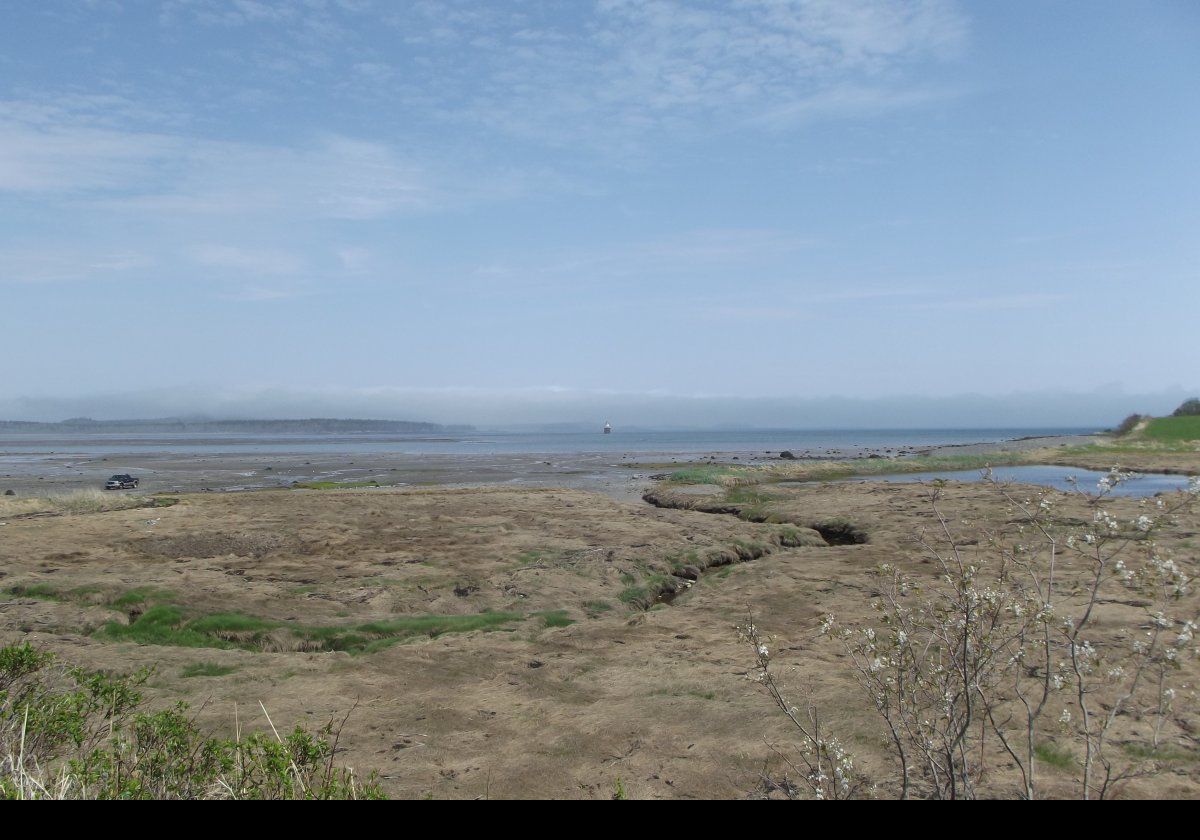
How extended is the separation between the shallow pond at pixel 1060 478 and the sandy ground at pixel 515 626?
15532 millimetres

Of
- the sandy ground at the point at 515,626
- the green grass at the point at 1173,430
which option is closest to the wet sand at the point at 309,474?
the sandy ground at the point at 515,626

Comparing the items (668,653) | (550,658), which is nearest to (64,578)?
(550,658)

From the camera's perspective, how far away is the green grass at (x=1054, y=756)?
25.7 feet

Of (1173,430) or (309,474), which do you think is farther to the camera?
(1173,430)

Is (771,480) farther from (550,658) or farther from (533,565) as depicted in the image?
(550,658)

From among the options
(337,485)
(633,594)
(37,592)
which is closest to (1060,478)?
(633,594)

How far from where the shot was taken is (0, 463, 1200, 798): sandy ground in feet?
27.7

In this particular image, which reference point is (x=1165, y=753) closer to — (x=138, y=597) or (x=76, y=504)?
(x=138, y=597)

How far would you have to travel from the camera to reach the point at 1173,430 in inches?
2899

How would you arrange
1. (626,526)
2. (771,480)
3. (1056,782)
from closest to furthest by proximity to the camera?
(1056,782)
(626,526)
(771,480)

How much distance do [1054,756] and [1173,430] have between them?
84044 mm

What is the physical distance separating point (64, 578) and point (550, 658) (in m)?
11.5

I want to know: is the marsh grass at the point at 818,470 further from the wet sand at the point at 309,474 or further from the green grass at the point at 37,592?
the green grass at the point at 37,592

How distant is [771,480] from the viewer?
4934cm
